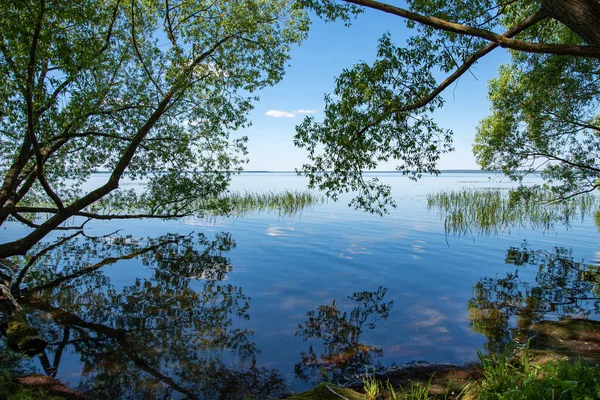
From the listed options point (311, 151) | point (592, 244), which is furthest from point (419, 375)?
point (592, 244)

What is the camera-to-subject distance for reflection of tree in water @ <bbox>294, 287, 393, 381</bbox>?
663cm

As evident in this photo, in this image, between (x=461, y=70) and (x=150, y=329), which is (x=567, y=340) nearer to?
(x=461, y=70)

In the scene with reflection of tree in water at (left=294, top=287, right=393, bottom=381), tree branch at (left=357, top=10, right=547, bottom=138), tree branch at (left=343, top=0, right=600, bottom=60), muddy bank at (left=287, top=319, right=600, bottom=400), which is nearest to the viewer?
muddy bank at (left=287, top=319, right=600, bottom=400)

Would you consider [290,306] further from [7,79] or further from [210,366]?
[7,79]

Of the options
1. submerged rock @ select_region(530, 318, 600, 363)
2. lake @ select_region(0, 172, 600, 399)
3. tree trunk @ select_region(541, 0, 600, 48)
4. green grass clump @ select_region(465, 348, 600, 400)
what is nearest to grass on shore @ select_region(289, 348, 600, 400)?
green grass clump @ select_region(465, 348, 600, 400)

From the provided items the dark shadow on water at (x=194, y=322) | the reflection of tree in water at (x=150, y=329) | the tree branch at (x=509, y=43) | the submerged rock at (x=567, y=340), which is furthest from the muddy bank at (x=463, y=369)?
the tree branch at (x=509, y=43)

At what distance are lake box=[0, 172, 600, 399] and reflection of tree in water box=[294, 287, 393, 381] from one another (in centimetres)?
4

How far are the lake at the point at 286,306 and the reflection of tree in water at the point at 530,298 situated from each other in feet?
0.18

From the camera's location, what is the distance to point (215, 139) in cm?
1453

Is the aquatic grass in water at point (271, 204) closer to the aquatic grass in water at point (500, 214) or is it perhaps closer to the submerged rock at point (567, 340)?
the aquatic grass in water at point (500, 214)

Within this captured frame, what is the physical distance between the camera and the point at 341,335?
319 inches

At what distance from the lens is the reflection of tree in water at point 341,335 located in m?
6.63

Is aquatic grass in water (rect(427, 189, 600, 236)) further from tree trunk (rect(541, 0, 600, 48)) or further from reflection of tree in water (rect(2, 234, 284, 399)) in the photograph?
tree trunk (rect(541, 0, 600, 48))

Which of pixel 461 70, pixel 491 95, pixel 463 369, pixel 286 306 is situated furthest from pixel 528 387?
pixel 491 95
